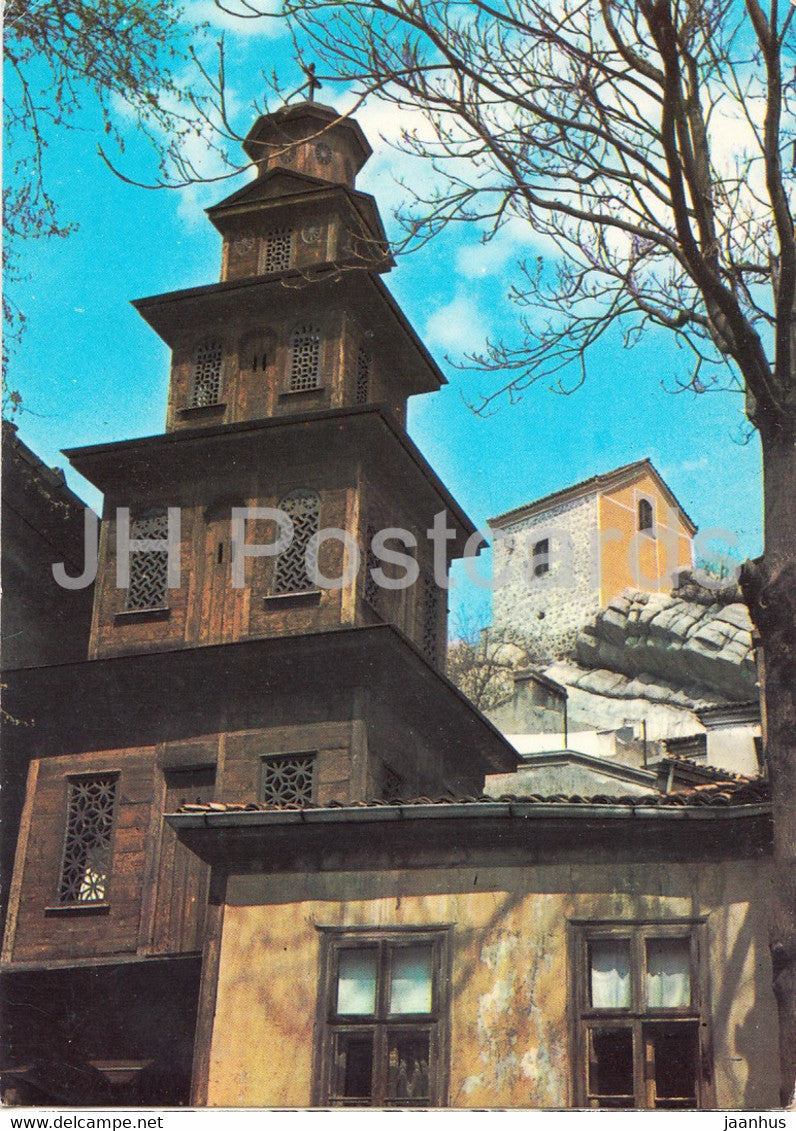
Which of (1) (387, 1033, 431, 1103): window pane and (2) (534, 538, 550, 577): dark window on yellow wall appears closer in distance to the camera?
(1) (387, 1033, 431, 1103): window pane

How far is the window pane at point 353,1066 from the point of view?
41.2 feet

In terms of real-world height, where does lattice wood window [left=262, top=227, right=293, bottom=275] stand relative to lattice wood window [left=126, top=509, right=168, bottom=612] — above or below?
above

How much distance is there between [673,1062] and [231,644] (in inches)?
360

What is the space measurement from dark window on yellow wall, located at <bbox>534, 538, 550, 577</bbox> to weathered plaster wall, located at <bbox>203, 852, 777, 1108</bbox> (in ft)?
134

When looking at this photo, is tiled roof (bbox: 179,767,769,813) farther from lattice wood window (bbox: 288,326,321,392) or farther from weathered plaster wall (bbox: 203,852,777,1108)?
lattice wood window (bbox: 288,326,321,392)

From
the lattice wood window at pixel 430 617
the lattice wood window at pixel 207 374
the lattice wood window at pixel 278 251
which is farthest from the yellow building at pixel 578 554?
the lattice wood window at pixel 207 374

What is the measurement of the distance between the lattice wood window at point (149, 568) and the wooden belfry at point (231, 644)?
39 mm

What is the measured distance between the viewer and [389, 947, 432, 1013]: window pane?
1288 cm

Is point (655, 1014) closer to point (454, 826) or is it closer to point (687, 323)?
point (454, 826)

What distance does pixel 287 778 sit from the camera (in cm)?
1869

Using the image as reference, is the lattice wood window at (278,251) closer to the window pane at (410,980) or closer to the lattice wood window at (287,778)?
the lattice wood window at (287,778)

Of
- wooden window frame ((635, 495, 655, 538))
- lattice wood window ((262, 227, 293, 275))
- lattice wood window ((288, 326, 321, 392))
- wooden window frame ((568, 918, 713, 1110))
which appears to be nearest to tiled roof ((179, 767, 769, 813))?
wooden window frame ((568, 918, 713, 1110))
